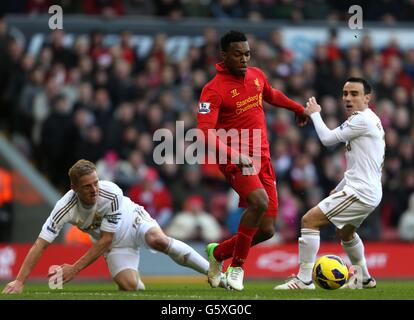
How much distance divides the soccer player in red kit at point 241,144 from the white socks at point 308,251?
38 centimetres

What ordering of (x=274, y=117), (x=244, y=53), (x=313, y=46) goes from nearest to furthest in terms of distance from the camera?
(x=244, y=53)
(x=274, y=117)
(x=313, y=46)

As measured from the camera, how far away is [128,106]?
1862cm

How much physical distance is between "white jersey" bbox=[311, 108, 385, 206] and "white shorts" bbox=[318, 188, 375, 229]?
6cm

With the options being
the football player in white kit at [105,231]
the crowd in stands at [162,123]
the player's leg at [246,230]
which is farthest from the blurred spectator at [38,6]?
the player's leg at [246,230]

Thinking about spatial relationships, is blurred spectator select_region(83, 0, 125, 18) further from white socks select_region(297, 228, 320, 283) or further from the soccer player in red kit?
A: white socks select_region(297, 228, 320, 283)

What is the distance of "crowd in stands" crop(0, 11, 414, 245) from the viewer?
18172mm

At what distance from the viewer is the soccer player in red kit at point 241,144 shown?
450 inches

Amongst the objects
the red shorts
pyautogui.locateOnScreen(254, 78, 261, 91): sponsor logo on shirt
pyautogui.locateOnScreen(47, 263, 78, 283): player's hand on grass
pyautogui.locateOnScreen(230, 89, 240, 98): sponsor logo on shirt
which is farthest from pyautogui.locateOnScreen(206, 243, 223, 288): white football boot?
pyautogui.locateOnScreen(254, 78, 261, 91): sponsor logo on shirt

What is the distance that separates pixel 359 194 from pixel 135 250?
2.46 metres

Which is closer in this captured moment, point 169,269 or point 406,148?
point 169,269

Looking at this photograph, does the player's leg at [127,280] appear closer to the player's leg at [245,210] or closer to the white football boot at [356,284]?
the player's leg at [245,210]

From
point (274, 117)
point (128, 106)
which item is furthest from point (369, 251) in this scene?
point (128, 106)

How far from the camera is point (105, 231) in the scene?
11578mm

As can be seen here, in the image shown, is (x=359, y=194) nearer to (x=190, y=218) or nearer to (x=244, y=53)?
(x=244, y=53)
